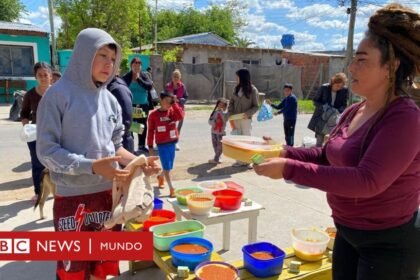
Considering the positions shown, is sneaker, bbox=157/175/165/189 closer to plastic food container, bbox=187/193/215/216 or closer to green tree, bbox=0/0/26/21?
plastic food container, bbox=187/193/215/216

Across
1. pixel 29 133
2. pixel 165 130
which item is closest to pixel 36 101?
pixel 29 133

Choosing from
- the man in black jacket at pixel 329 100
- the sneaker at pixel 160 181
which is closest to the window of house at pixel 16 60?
the sneaker at pixel 160 181

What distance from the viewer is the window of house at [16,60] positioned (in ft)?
49.9

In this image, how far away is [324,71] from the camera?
70.3ft

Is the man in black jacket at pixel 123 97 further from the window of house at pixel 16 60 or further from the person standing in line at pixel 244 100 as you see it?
the window of house at pixel 16 60

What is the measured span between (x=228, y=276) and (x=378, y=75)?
146 cm

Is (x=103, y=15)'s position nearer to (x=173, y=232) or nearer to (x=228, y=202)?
(x=228, y=202)

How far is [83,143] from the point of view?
205cm

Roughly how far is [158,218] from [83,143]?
1284 millimetres

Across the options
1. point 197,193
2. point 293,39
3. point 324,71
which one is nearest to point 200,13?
point 293,39

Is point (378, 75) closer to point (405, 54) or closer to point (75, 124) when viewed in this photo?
point (405, 54)

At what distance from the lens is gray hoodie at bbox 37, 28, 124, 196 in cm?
195

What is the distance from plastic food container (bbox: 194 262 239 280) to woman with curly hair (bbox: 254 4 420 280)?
2.83 ft

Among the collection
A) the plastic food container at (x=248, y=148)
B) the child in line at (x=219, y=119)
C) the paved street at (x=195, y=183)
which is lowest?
the paved street at (x=195, y=183)
